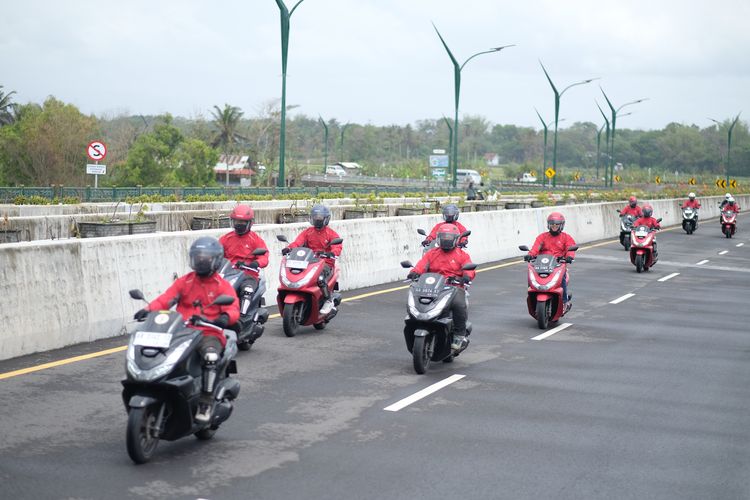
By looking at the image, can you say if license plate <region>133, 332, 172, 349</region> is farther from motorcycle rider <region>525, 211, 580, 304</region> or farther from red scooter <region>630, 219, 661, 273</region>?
red scooter <region>630, 219, 661, 273</region>

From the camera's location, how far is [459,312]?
469 inches

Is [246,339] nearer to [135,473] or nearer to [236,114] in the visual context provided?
[135,473]

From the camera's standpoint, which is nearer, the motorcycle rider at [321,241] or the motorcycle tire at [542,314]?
the motorcycle rider at [321,241]

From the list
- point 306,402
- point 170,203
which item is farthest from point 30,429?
point 170,203

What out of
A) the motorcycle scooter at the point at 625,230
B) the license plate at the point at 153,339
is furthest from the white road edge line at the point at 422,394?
the motorcycle scooter at the point at 625,230

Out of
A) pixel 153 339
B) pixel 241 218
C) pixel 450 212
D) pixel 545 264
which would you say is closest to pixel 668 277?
pixel 450 212

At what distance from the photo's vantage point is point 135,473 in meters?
7.19

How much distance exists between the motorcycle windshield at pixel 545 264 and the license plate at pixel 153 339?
9.13 meters

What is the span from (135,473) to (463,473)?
7.47ft

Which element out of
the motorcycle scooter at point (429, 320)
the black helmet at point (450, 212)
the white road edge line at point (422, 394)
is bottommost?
the white road edge line at point (422, 394)

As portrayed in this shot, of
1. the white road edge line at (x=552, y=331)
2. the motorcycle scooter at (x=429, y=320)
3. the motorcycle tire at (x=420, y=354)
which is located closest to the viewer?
the motorcycle tire at (x=420, y=354)

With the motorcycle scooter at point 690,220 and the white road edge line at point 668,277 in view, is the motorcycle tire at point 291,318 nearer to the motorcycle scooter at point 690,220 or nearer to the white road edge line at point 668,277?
the white road edge line at point 668,277

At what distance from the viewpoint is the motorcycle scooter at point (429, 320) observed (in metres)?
11.4

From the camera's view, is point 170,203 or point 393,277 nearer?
point 393,277
